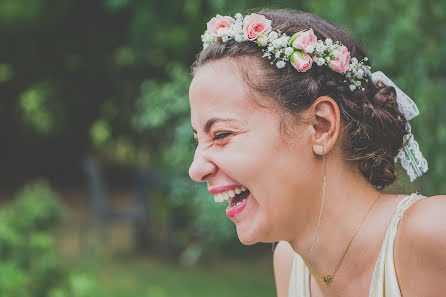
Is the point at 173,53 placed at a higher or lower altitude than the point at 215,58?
higher

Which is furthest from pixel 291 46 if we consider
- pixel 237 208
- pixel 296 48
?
pixel 237 208

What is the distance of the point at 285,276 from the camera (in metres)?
1.87

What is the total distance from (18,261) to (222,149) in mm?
2272

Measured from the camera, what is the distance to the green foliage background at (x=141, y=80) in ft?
9.37

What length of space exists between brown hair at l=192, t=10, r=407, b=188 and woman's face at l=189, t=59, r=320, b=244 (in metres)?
0.05

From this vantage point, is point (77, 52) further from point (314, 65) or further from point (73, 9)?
point (314, 65)

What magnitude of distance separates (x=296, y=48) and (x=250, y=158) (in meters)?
0.33

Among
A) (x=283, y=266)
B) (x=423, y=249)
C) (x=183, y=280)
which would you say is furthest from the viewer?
(x=183, y=280)

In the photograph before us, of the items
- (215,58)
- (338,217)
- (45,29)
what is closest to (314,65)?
(215,58)

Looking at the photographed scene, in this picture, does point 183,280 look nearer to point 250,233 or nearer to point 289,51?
point 250,233

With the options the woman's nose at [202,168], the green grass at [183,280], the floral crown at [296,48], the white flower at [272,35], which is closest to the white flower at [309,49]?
the floral crown at [296,48]

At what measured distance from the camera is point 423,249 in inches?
53.0

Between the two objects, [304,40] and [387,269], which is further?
[304,40]

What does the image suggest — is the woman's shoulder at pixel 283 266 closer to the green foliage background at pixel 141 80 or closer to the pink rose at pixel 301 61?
the green foliage background at pixel 141 80
